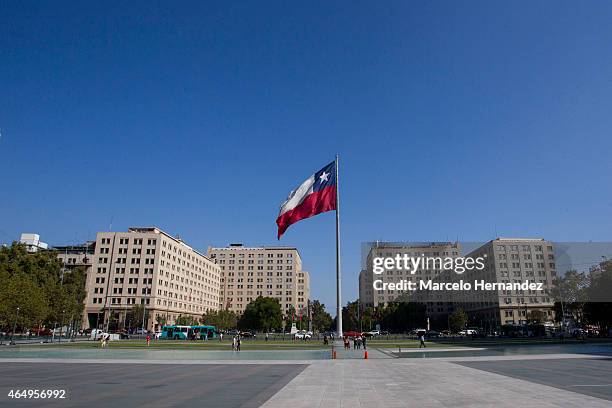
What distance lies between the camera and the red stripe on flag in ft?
109

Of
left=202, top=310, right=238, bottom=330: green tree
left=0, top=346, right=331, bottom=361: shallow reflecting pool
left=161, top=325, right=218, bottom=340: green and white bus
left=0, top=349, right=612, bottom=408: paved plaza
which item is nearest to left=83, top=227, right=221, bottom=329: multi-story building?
left=202, top=310, right=238, bottom=330: green tree

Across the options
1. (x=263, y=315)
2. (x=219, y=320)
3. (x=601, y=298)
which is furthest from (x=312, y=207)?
(x=219, y=320)

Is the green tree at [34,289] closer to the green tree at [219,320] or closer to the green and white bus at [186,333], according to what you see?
the green and white bus at [186,333]

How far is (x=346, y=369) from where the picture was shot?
25.3 metres

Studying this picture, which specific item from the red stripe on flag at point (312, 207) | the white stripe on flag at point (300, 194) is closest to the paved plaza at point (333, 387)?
the red stripe on flag at point (312, 207)

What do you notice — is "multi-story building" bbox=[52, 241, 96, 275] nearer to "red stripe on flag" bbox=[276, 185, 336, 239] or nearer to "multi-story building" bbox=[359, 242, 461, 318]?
"red stripe on flag" bbox=[276, 185, 336, 239]

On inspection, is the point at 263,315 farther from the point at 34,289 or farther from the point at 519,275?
the point at 519,275

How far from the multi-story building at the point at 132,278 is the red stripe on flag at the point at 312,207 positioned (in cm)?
9402

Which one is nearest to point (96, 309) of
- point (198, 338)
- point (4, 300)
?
point (198, 338)

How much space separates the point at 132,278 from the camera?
403 feet

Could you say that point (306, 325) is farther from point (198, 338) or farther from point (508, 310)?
point (198, 338)

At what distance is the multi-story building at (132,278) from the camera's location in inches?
4703

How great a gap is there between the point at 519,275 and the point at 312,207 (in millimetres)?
124260

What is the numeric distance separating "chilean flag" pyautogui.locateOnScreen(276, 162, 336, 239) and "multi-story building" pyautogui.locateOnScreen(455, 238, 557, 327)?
4666 inches
